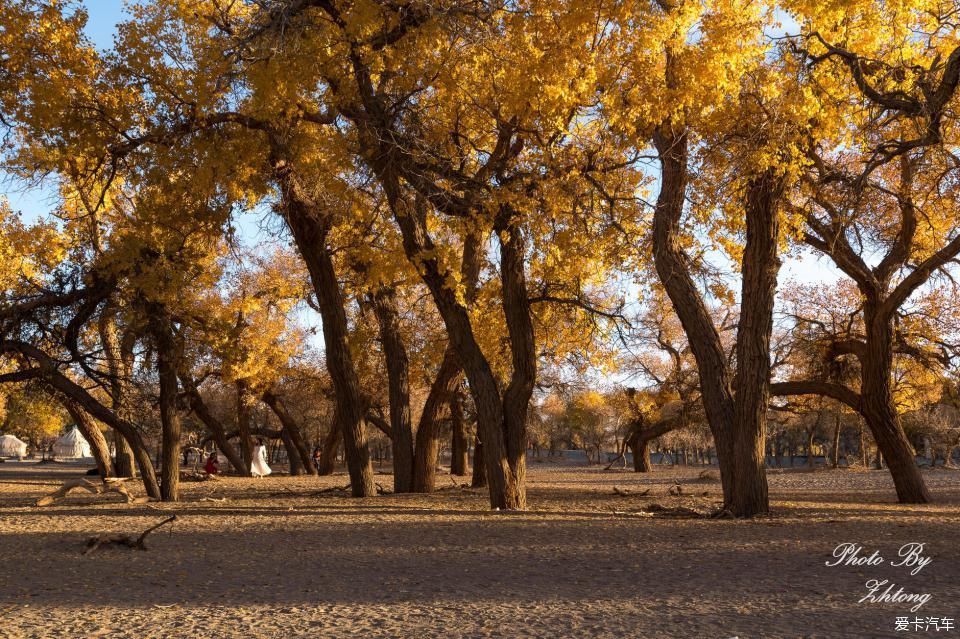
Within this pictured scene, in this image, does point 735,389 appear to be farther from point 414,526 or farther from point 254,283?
point 254,283

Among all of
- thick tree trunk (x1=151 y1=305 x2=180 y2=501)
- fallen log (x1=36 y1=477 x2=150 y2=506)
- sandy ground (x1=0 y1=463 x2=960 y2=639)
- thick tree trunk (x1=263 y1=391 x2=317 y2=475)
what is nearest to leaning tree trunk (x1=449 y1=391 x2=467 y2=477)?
thick tree trunk (x1=263 y1=391 x2=317 y2=475)

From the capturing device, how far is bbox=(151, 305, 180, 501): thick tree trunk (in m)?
12.9

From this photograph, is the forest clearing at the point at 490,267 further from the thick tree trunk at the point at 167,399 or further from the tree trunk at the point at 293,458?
the tree trunk at the point at 293,458

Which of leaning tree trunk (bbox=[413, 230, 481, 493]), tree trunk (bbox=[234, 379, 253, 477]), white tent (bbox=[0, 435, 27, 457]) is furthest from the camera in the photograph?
white tent (bbox=[0, 435, 27, 457])

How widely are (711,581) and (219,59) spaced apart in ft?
27.4

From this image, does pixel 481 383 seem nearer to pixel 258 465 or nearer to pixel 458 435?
pixel 458 435

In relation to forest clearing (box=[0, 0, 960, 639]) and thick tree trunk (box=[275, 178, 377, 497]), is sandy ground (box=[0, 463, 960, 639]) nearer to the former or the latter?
forest clearing (box=[0, 0, 960, 639])

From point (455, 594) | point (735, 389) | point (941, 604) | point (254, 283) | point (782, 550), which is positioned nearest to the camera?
point (941, 604)

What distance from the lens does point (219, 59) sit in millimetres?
9867

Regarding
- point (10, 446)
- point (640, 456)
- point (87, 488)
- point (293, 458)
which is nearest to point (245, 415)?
point (293, 458)

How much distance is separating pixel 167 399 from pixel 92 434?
590 centimetres

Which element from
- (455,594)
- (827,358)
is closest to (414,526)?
(455,594)

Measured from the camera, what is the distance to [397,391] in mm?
15625

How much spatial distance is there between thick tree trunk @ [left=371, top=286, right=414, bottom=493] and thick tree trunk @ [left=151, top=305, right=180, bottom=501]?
4.01 meters
